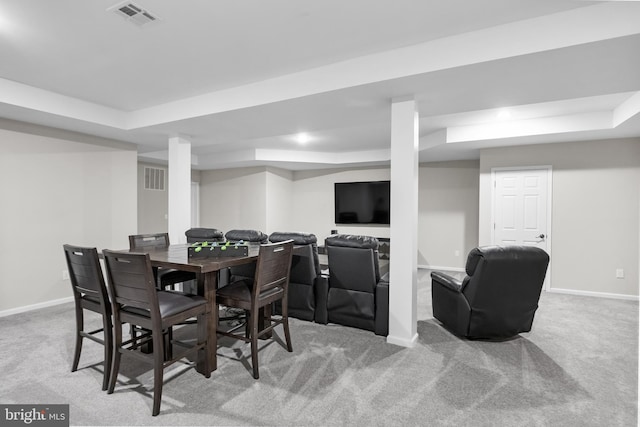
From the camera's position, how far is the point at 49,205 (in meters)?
4.27

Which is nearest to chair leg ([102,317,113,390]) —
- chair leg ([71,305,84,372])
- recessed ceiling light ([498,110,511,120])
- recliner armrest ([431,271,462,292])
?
chair leg ([71,305,84,372])

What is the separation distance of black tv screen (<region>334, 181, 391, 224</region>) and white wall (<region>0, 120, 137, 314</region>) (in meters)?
4.45

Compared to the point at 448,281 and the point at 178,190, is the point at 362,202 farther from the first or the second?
the point at 448,281

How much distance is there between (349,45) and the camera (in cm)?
266

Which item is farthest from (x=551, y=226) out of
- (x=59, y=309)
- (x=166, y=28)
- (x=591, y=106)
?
(x=59, y=309)

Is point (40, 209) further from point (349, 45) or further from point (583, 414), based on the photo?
point (583, 414)

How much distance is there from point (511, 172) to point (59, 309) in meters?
6.72

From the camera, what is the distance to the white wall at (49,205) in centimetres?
393

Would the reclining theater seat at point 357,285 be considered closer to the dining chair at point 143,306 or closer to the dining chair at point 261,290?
the dining chair at point 261,290

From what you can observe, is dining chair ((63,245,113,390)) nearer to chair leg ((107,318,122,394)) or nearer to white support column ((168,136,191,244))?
chair leg ((107,318,122,394))

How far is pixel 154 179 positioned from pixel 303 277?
4.85 metres

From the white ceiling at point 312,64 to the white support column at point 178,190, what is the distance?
262 mm

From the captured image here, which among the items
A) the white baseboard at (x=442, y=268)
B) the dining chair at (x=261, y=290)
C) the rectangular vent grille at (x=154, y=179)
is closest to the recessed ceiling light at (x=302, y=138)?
the rectangular vent grille at (x=154, y=179)

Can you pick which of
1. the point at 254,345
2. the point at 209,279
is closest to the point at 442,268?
the point at 254,345
